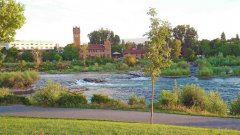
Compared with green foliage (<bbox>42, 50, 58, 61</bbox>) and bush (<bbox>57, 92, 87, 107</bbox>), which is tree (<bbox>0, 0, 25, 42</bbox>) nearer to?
bush (<bbox>57, 92, 87, 107</bbox>)

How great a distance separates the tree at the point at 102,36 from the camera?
146625mm

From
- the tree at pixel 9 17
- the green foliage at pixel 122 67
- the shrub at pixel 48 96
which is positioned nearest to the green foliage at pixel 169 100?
the shrub at pixel 48 96

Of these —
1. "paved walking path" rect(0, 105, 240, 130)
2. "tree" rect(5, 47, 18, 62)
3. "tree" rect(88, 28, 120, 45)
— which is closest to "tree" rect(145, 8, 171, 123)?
"paved walking path" rect(0, 105, 240, 130)

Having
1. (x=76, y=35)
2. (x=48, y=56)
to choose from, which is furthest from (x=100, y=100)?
(x=76, y=35)

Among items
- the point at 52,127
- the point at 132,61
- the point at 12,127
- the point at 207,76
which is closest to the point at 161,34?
the point at 52,127

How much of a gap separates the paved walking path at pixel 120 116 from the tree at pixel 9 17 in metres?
5.08

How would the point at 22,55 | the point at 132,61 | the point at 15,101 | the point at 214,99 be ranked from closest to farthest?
the point at 214,99 → the point at 15,101 → the point at 132,61 → the point at 22,55

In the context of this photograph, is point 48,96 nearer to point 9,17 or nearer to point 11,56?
point 9,17

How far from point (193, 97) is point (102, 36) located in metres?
127

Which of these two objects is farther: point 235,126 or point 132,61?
point 132,61

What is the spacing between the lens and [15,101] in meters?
21.8

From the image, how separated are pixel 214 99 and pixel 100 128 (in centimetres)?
936

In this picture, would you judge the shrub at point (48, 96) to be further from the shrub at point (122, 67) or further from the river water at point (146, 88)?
the shrub at point (122, 67)

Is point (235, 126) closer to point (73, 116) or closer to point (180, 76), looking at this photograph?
point (73, 116)
